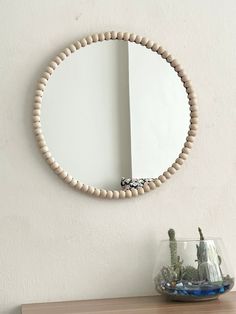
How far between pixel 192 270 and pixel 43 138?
593 millimetres

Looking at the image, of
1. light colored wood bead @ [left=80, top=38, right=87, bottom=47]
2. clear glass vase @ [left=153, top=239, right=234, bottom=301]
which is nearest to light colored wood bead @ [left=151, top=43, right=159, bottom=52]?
light colored wood bead @ [left=80, top=38, right=87, bottom=47]

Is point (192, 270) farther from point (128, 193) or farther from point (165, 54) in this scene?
point (165, 54)

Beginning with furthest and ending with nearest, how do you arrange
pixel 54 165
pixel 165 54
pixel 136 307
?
pixel 165 54 < pixel 54 165 < pixel 136 307

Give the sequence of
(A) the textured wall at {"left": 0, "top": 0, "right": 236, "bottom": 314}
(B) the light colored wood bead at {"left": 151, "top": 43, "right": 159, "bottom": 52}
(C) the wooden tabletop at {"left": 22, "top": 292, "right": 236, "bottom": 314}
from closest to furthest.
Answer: (C) the wooden tabletop at {"left": 22, "top": 292, "right": 236, "bottom": 314} < (A) the textured wall at {"left": 0, "top": 0, "right": 236, "bottom": 314} < (B) the light colored wood bead at {"left": 151, "top": 43, "right": 159, "bottom": 52}

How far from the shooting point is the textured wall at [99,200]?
74.9 inches

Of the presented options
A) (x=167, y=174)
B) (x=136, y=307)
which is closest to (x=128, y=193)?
(x=167, y=174)

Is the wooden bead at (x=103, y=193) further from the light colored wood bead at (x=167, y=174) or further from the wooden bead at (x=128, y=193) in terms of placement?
the light colored wood bead at (x=167, y=174)

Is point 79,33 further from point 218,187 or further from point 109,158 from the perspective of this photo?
point 218,187

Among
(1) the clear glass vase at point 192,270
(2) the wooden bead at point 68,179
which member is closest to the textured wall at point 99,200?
(2) the wooden bead at point 68,179

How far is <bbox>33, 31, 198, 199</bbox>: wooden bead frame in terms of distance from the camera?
191 centimetres

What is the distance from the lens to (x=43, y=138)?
1.92 metres

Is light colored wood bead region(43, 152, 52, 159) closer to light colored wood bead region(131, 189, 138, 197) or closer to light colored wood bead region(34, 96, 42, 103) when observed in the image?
light colored wood bead region(34, 96, 42, 103)

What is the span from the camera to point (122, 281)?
77.1 inches

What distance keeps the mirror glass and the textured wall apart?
6 centimetres
